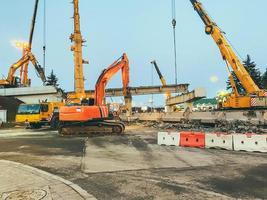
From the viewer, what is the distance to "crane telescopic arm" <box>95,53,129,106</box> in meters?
26.3

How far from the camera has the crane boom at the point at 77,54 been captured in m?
34.2

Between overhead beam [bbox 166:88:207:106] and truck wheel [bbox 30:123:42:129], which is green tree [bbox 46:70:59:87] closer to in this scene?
overhead beam [bbox 166:88:207:106]

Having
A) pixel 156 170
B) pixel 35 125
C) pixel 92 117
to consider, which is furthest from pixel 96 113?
pixel 156 170

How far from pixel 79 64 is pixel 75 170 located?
24.0 m

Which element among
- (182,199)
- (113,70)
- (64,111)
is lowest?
(182,199)

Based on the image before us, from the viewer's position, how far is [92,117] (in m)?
24.7

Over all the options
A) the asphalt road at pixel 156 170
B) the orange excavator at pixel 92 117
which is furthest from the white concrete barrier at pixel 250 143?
the orange excavator at pixel 92 117

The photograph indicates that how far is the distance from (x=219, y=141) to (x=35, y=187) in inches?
405

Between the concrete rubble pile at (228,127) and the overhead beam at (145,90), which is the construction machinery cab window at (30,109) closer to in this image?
the concrete rubble pile at (228,127)

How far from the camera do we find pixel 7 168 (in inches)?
455

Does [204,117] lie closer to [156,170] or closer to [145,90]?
[156,170]

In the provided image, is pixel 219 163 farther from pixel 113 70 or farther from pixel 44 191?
pixel 113 70

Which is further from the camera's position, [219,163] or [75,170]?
[219,163]

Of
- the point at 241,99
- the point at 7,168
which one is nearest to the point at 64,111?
the point at 7,168
